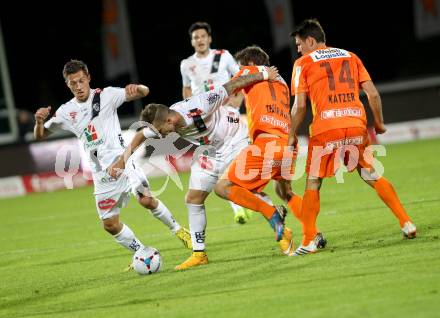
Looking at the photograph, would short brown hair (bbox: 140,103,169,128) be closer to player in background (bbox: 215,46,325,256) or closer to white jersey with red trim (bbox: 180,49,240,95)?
player in background (bbox: 215,46,325,256)

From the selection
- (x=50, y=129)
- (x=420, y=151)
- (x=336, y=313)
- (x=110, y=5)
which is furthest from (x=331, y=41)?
(x=336, y=313)

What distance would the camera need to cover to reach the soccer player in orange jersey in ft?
27.4

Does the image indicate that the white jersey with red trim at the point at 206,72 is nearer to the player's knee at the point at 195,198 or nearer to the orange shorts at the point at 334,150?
the player's knee at the point at 195,198

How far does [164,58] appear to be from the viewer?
36344mm

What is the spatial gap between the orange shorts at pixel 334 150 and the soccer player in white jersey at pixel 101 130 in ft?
6.16

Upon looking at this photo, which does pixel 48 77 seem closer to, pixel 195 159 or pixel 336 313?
pixel 195 159

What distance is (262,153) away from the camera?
28.6 feet

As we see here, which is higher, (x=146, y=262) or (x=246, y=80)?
(x=246, y=80)

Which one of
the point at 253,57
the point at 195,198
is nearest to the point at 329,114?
the point at 253,57

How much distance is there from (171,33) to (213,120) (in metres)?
27.8

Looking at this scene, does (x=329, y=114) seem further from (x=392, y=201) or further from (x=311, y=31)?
(x=392, y=201)

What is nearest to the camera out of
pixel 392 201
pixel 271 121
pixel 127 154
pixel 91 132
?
pixel 392 201

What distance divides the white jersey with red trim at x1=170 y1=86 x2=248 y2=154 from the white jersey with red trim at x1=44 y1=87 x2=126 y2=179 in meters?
0.95

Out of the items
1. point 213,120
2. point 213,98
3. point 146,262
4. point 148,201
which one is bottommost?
point 146,262
